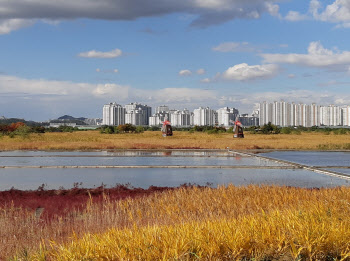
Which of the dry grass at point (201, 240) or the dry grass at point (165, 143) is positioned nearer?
the dry grass at point (201, 240)

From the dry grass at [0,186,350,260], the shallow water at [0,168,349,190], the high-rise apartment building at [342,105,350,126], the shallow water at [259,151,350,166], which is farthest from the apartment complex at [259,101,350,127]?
the dry grass at [0,186,350,260]

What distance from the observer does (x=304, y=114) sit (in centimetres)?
18550

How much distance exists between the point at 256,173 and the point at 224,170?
5.10 ft

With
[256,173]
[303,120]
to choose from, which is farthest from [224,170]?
[303,120]

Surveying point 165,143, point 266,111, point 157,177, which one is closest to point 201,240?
point 157,177

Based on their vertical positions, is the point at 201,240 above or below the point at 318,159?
above

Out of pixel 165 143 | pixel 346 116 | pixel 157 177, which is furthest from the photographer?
pixel 346 116

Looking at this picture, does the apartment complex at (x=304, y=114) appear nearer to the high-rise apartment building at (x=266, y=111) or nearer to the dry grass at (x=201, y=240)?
the high-rise apartment building at (x=266, y=111)

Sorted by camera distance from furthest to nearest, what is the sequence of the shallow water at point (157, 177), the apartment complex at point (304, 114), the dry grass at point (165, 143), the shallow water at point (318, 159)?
1. the apartment complex at point (304, 114)
2. the dry grass at point (165, 143)
3. the shallow water at point (318, 159)
4. the shallow water at point (157, 177)

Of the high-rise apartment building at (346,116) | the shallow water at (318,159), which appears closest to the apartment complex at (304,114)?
the high-rise apartment building at (346,116)

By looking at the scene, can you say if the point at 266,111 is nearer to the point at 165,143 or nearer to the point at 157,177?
the point at 165,143

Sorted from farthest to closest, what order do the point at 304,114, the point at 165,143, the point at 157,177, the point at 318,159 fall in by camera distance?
the point at 304,114
the point at 165,143
the point at 318,159
the point at 157,177

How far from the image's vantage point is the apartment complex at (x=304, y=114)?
186125 mm

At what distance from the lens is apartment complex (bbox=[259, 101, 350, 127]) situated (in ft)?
611
